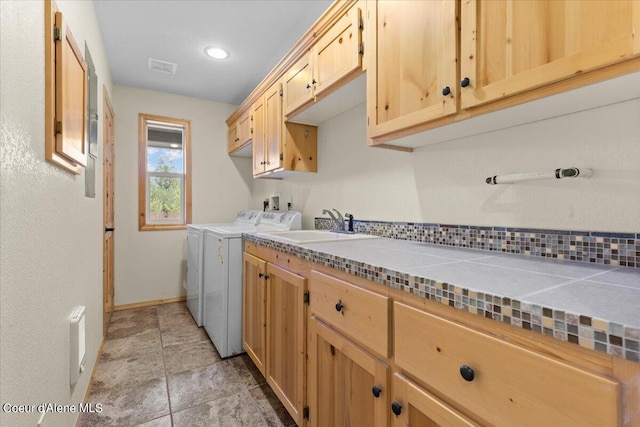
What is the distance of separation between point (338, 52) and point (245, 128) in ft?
5.95

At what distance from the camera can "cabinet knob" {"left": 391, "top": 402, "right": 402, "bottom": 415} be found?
809 millimetres

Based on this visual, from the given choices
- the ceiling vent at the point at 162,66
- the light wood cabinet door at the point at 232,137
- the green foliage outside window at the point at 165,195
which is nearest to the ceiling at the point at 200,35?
the ceiling vent at the point at 162,66

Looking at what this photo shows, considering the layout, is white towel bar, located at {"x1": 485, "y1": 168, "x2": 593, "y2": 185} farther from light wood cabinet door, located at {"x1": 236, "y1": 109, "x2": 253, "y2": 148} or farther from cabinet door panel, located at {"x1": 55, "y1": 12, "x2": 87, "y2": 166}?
light wood cabinet door, located at {"x1": 236, "y1": 109, "x2": 253, "y2": 148}

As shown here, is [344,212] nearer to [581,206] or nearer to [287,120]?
[287,120]

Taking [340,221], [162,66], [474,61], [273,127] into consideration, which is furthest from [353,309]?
[162,66]

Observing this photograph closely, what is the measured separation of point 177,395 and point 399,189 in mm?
1794

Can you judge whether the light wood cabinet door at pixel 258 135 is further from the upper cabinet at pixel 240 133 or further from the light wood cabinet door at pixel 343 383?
the light wood cabinet door at pixel 343 383

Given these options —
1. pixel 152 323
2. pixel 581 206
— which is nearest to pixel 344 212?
pixel 581 206

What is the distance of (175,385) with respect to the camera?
1878 millimetres

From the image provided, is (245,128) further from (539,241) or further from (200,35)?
(539,241)

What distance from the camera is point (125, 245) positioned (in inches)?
132

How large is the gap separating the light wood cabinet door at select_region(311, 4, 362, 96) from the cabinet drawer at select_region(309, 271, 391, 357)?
3.54 ft

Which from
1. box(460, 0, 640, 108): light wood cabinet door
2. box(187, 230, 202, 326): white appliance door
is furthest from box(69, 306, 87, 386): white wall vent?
box(460, 0, 640, 108): light wood cabinet door

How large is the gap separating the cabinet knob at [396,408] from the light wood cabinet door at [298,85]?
1.67 m
